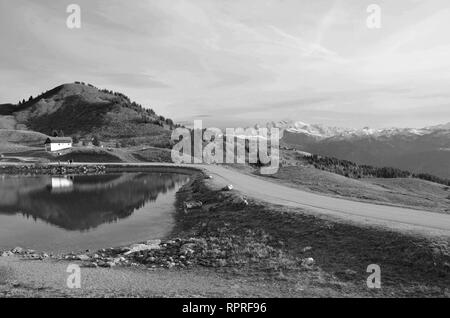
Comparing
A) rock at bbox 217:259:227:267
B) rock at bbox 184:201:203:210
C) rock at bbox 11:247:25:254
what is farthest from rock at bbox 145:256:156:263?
rock at bbox 184:201:203:210

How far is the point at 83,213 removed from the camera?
4697cm

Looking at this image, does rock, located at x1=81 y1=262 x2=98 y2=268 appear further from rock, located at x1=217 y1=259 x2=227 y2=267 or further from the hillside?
the hillside

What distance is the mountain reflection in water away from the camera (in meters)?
44.6

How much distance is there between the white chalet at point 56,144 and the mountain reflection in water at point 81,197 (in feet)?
175

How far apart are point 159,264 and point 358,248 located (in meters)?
12.2

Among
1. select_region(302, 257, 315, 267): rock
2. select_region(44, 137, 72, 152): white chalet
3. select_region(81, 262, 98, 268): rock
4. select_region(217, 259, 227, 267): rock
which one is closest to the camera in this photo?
select_region(302, 257, 315, 267): rock

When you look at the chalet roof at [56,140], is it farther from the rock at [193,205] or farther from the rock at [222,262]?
the rock at [222,262]

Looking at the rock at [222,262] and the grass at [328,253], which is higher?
the grass at [328,253]

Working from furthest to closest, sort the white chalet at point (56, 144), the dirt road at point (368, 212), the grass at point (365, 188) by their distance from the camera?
the white chalet at point (56, 144), the grass at point (365, 188), the dirt road at point (368, 212)

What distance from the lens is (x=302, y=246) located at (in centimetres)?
2677

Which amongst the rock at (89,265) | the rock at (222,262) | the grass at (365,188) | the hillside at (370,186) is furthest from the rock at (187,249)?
the grass at (365,188)

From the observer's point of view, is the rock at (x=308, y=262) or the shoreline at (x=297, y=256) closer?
the shoreline at (x=297, y=256)

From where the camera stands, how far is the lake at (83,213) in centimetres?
3431

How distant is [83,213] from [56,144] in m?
106
